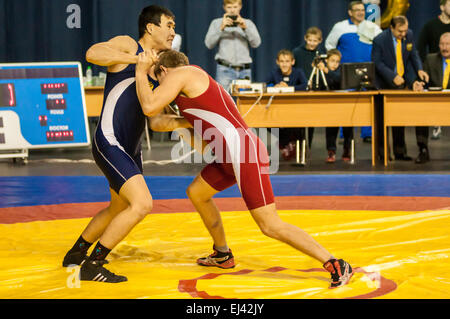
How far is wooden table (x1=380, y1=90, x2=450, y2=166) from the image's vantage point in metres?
7.35

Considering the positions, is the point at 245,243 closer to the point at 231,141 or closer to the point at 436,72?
the point at 231,141

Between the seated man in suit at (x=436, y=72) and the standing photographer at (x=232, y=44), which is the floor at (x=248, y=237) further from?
the standing photographer at (x=232, y=44)

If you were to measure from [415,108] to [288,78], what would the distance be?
142 centimetres

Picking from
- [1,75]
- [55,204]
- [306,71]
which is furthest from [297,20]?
[55,204]

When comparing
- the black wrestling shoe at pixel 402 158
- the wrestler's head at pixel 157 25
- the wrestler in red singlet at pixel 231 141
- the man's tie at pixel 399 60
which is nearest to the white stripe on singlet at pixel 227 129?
the wrestler in red singlet at pixel 231 141

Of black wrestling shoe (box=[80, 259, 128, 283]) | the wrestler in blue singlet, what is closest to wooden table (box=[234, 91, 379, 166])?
the wrestler in blue singlet

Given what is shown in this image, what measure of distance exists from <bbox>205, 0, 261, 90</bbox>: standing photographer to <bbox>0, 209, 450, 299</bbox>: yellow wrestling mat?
4.07 meters

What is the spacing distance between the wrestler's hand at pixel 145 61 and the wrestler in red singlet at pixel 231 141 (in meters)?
0.20

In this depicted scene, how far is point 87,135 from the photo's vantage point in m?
8.57

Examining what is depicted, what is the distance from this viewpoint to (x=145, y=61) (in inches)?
125

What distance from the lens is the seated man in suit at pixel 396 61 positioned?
787 centimetres

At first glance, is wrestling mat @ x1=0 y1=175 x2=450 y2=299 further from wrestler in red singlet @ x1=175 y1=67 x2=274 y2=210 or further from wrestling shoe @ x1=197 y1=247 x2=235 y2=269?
wrestler in red singlet @ x1=175 y1=67 x2=274 y2=210

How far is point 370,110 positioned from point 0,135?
414 cm
